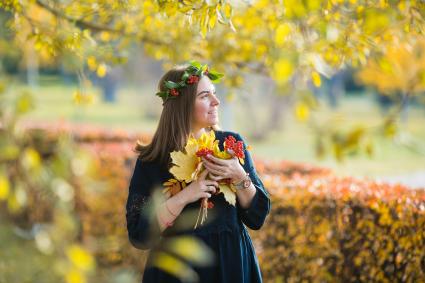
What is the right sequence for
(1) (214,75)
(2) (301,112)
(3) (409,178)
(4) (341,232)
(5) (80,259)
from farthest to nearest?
(3) (409,178)
(4) (341,232)
(1) (214,75)
(2) (301,112)
(5) (80,259)

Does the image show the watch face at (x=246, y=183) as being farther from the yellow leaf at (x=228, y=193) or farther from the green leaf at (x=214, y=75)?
the green leaf at (x=214, y=75)

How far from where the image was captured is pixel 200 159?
283 centimetres

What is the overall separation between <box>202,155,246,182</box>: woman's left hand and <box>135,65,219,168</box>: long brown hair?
28 centimetres

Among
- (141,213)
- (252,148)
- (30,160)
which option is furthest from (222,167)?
(252,148)

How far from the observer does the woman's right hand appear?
2.82 meters

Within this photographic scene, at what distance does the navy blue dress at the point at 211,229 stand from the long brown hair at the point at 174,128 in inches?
2.3

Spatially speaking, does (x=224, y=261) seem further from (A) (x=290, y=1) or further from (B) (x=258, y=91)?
(B) (x=258, y=91)

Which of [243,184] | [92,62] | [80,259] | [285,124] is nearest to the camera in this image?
[80,259]

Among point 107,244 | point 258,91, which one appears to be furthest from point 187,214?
point 258,91

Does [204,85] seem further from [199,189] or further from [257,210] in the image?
[257,210]

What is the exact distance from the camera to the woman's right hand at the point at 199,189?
282 centimetres

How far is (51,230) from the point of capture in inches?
50.4

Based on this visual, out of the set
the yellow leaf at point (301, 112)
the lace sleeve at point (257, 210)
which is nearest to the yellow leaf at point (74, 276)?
the yellow leaf at point (301, 112)

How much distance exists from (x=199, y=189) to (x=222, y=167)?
0.16 meters
